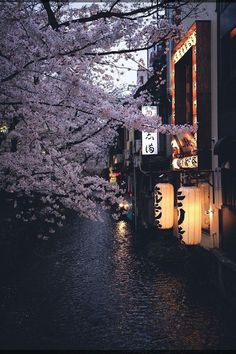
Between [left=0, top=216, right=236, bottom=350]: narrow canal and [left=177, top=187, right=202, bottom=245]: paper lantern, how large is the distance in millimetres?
1800

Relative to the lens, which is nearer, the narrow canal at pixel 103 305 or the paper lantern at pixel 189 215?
the narrow canal at pixel 103 305

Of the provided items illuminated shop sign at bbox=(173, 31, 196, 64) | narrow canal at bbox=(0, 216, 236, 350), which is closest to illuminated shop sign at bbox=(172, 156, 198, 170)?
narrow canal at bbox=(0, 216, 236, 350)

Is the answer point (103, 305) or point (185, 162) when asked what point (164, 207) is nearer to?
point (185, 162)

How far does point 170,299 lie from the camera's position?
12461 millimetres

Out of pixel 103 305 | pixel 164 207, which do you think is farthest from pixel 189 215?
pixel 103 305

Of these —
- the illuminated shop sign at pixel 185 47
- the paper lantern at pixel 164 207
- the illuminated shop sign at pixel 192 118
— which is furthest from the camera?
the paper lantern at pixel 164 207

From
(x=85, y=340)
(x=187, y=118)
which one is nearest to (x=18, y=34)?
(x=85, y=340)

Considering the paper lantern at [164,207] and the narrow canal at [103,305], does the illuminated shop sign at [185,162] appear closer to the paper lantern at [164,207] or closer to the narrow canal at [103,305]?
the paper lantern at [164,207]

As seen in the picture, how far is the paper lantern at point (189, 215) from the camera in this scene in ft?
42.8

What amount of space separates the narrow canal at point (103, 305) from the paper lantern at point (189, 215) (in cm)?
180

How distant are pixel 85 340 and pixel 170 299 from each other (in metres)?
3.88

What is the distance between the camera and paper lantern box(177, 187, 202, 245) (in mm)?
13039

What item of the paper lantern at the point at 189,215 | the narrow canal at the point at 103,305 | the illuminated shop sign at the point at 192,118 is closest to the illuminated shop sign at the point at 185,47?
the illuminated shop sign at the point at 192,118

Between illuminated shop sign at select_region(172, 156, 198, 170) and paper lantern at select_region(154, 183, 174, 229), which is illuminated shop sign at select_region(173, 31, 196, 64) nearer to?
illuminated shop sign at select_region(172, 156, 198, 170)
